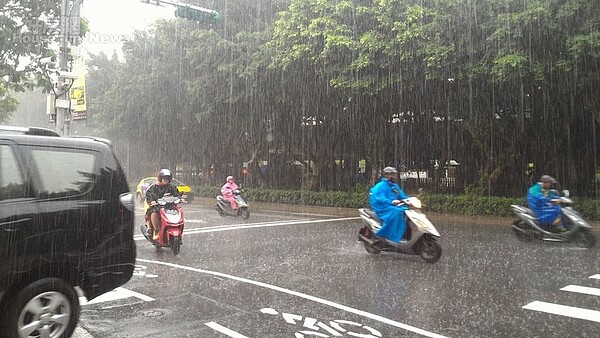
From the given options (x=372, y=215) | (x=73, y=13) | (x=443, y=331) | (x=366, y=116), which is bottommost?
(x=443, y=331)

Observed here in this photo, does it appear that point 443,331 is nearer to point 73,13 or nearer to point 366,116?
point 73,13

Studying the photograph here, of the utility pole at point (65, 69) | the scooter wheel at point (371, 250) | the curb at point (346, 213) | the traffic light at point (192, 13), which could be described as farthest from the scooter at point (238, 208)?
the scooter wheel at point (371, 250)

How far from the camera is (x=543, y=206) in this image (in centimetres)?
1064

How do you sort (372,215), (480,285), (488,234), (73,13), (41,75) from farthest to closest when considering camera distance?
(41,75)
(488,234)
(73,13)
(372,215)
(480,285)

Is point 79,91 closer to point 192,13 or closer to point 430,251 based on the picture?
point 192,13

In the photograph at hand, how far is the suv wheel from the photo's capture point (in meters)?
4.24

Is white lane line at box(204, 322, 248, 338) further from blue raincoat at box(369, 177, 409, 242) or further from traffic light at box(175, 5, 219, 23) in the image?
traffic light at box(175, 5, 219, 23)

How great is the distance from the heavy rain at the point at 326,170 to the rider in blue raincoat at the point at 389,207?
4cm

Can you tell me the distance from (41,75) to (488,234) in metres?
12.9

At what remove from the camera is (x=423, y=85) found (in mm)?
16797

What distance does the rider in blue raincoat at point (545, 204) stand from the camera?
34.4 feet

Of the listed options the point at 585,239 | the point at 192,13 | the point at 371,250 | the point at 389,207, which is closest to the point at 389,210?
the point at 389,207

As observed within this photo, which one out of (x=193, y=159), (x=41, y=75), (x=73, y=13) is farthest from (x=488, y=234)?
(x=193, y=159)

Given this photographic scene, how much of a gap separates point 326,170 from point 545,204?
16.6m
